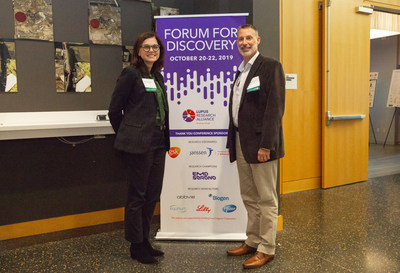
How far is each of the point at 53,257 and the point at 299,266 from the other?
177cm

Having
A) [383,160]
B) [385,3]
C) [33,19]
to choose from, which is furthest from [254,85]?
[383,160]

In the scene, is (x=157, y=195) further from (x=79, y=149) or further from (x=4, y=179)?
(x=4, y=179)

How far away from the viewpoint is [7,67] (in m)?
3.00

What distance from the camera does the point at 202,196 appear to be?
9.86ft

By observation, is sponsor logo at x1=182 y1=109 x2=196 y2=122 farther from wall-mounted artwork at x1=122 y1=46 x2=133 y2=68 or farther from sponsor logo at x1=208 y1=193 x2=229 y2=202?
wall-mounted artwork at x1=122 y1=46 x2=133 y2=68

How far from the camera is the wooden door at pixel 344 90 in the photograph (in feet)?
14.8

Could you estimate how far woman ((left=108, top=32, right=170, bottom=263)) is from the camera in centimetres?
241

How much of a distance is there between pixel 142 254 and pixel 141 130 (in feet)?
2.89

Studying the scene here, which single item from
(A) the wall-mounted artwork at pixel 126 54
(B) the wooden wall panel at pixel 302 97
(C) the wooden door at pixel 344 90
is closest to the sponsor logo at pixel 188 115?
(A) the wall-mounted artwork at pixel 126 54

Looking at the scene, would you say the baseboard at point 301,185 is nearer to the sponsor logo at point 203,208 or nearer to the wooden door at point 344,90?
the wooden door at point 344,90

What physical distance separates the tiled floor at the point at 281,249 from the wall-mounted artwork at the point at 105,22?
5.63 feet

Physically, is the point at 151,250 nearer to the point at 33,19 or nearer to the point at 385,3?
the point at 33,19

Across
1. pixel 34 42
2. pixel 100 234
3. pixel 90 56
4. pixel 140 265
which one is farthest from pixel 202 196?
pixel 34 42

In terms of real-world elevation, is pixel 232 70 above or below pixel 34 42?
Result: below
